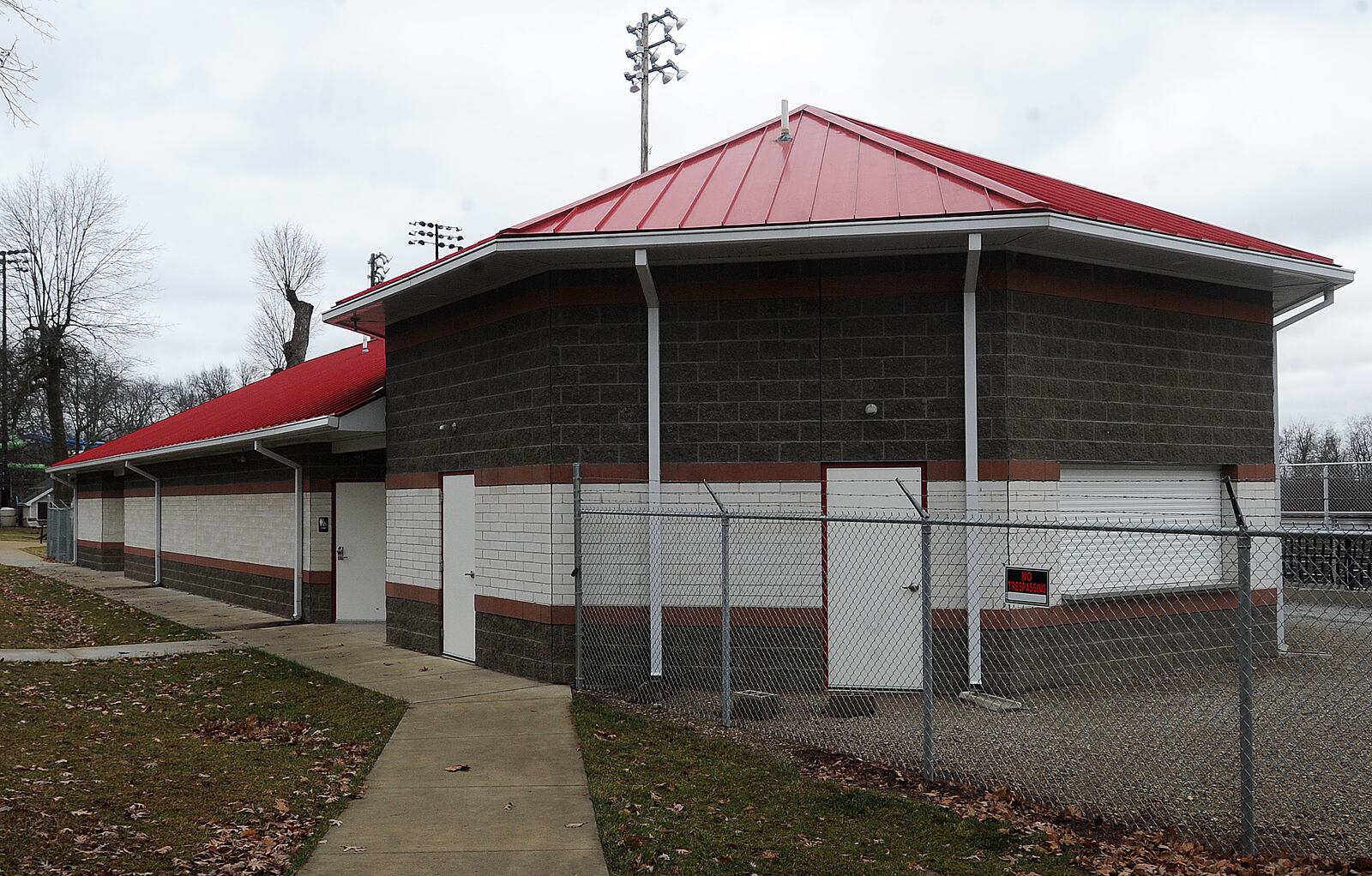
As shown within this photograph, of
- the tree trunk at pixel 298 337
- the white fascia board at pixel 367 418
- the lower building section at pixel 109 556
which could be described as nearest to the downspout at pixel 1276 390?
the white fascia board at pixel 367 418

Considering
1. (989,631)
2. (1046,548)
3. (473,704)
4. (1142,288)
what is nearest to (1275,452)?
(1142,288)

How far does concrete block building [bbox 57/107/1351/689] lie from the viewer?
381 inches

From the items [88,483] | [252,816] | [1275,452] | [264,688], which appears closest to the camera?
[252,816]

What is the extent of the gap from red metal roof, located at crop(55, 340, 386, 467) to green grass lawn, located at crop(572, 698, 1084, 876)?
325 inches

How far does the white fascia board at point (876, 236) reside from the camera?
9.03 m

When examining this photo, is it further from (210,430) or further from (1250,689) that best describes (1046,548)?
(210,430)

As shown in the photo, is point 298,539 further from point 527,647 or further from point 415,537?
point 527,647

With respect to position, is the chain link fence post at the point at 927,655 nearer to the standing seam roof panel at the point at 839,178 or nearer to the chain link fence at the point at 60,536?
the standing seam roof panel at the point at 839,178

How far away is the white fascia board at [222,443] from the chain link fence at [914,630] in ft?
17.3

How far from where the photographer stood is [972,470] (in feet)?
31.6

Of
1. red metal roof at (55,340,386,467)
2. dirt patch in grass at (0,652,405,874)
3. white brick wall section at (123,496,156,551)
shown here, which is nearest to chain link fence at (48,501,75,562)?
red metal roof at (55,340,386,467)

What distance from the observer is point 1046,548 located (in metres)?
9.77

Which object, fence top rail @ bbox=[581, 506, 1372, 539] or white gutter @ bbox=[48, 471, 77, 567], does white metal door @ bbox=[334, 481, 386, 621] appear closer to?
fence top rail @ bbox=[581, 506, 1372, 539]

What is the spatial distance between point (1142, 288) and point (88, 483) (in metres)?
28.2
